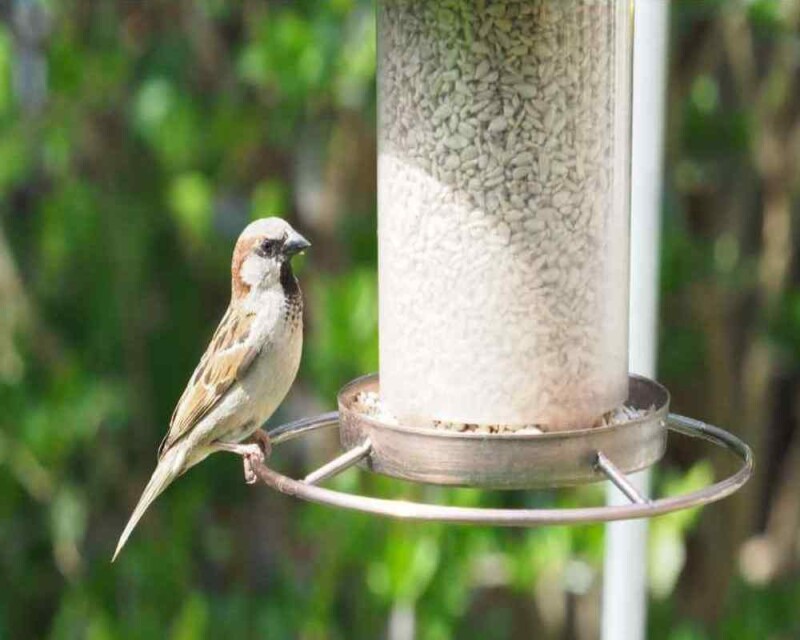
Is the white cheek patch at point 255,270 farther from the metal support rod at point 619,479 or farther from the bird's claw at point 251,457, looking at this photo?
the metal support rod at point 619,479

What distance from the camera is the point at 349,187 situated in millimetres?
4797

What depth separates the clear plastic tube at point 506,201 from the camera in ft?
7.77

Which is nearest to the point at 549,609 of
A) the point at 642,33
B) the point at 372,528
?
the point at 372,528

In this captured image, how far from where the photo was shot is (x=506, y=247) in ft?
7.94

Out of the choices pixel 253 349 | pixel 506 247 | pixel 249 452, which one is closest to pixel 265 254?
pixel 253 349

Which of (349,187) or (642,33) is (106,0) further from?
(642,33)

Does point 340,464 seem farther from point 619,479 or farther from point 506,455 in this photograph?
point 619,479

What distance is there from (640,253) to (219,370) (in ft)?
2.70

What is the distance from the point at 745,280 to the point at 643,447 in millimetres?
2687

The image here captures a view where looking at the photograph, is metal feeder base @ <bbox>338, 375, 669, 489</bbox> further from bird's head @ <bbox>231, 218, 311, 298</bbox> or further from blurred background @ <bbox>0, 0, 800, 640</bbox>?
blurred background @ <bbox>0, 0, 800, 640</bbox>

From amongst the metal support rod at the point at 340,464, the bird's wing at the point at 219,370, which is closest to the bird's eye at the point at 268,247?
the bird's wing at the point at 219,370

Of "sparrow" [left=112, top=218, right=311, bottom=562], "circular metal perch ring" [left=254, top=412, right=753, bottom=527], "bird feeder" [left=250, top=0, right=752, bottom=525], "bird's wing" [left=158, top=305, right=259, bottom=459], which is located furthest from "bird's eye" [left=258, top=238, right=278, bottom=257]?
"circular metal perch ring" [left=254, top=412, right=753, bottom=527]

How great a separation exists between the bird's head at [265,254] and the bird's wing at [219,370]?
0.21 feet

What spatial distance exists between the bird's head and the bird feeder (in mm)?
240
